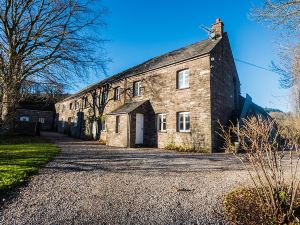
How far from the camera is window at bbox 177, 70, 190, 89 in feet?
47.3

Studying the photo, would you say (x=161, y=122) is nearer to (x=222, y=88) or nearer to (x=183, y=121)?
(x=183, y=121)

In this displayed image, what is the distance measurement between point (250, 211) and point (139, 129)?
12.5 m

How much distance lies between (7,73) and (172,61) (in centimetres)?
1062

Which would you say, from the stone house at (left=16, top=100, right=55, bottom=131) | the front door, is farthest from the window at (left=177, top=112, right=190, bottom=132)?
the stone house at (left=16, top=100, right=55, bottom=131)

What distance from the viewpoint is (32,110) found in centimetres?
3869

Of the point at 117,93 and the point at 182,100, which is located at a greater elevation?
the point at 117,93

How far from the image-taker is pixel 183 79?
48.2 feet

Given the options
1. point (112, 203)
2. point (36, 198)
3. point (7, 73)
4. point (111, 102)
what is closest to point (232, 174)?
point (112, 203)

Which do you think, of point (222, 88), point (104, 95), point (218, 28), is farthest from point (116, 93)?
point (218, 28)

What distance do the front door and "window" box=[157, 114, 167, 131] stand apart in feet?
4.58

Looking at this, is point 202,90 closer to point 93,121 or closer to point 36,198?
point 36,198

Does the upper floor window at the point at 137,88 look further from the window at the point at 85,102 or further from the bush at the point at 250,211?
the bush at the point at 250,211

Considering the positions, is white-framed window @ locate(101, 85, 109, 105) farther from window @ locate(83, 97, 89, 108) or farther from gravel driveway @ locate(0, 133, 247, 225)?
gravel driveway @ locate(0, 133, 247, 225)

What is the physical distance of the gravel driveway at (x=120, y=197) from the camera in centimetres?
350
